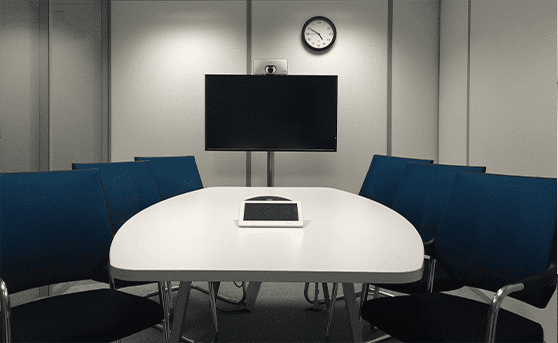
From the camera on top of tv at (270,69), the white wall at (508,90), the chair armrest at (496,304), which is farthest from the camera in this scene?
the camera on top of tv at (270,69)

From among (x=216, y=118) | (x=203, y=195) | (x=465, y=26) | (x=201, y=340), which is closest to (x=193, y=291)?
(x=201, y=340)

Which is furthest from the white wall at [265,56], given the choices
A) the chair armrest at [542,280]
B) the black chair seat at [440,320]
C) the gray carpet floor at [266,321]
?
the chair armrest at [542,280]

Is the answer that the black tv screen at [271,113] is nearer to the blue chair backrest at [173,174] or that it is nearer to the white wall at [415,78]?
the blue chair backrest at [173,174]

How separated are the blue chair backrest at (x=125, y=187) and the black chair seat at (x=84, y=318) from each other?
54 centimetres

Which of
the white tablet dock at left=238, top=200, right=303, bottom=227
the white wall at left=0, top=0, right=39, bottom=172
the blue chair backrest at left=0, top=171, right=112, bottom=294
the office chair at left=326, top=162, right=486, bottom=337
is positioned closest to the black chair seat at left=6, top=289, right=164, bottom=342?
the blue chair backrest at left=0, top=171, right=112, bottom=294

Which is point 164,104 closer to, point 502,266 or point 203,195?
point 203,195

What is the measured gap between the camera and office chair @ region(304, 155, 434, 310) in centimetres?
281

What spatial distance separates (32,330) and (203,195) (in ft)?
3.72

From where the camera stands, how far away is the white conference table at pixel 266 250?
900 mm

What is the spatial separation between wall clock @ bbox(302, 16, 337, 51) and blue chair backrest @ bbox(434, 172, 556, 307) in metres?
3.15

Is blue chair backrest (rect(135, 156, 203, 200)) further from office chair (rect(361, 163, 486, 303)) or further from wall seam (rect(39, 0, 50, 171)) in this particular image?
office chair (rect(361, 163, 486, 303))

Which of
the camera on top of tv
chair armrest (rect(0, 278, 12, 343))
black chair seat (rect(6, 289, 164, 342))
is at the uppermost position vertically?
the camera on top of tv

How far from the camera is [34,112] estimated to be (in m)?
3.26

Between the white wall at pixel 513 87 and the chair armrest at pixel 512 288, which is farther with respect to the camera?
the white wall at pixel 513 87
